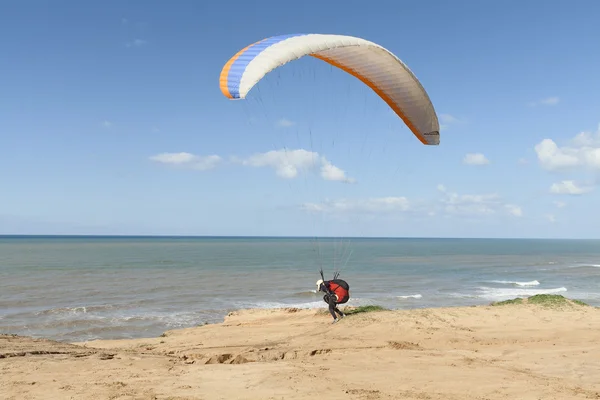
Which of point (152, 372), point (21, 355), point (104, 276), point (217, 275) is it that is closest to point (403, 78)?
point (152, 372)

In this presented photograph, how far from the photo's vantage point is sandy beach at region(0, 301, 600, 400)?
7129 millimetres

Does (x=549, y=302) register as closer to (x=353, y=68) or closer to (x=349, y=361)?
(x=349, y=361)

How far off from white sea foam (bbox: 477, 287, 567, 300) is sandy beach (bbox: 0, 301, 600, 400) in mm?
13603

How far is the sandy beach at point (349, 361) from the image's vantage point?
7129 mm

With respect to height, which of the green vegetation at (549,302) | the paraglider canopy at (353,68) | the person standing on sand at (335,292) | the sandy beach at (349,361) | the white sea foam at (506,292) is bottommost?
the white sea foam at (506,292)

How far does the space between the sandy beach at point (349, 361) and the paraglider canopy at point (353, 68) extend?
5.18 metres

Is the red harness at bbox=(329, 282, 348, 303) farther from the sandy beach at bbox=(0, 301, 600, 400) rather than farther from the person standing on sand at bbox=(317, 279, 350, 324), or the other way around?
the sandy beach at bbox=(0, 301, 600, 400)

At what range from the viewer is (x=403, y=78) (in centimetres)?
1221

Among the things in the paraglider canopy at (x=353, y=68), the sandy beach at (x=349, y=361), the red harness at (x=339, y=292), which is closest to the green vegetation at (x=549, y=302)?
the sandy beach at (x=349, y=361)

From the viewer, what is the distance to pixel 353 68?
12188 millimetres

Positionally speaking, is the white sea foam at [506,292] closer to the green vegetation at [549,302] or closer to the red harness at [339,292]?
the green vegetation at [549,302]

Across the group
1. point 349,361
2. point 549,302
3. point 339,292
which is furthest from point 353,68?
point 549,302

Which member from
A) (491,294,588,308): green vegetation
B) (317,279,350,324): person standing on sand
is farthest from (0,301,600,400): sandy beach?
(317,279,350,324): person standing on sand

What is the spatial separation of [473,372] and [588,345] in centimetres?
391
